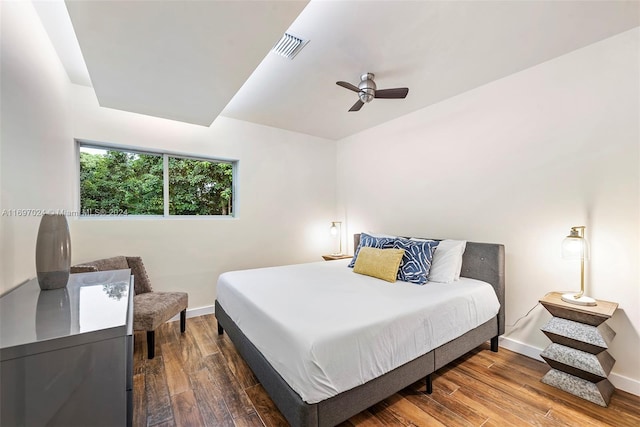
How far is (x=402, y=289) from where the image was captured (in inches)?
91.0

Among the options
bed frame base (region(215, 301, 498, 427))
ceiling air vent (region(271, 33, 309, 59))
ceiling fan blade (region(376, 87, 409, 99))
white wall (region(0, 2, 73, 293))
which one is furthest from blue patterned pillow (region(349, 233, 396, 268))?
white wall (region(0, 2, 73, 293))

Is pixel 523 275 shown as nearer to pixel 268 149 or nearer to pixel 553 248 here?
pixel 553 248

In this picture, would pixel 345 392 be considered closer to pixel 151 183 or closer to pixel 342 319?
pixel 342 319

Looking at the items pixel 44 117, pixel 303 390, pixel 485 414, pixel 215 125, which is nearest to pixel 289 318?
pixel 303 390

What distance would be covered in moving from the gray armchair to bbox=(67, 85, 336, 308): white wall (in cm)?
31

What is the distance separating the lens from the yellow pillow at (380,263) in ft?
8.63

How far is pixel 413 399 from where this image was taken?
192 cm

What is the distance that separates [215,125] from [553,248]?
157 inches

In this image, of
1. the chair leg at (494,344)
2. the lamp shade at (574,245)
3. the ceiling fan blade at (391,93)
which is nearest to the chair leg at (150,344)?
the ceiling fan blade at (391,93)

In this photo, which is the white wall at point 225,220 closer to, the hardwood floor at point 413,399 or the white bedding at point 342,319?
the white bedding at point 342,319

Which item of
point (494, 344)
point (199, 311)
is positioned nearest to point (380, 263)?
point (494, 344)

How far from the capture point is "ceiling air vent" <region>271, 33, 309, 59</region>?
203 centimetres

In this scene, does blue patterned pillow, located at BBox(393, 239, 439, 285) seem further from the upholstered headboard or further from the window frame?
the window frame

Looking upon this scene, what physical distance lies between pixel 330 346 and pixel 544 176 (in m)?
2.48
